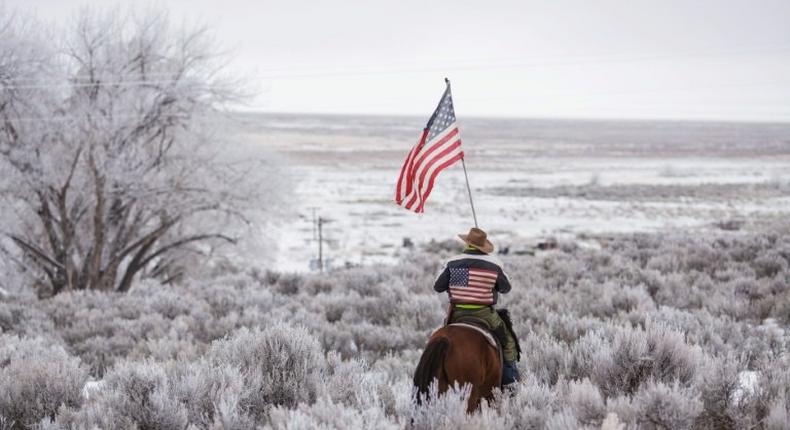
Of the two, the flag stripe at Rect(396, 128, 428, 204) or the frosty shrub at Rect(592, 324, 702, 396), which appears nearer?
the frosty shrub at Rect(592, 324, 702, 396)

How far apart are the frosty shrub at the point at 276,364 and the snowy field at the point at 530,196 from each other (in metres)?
13.2

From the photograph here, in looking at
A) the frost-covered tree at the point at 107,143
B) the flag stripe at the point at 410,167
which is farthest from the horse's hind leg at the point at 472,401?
the frost-covered tree at the point at 107,143

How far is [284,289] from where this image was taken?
503 inches

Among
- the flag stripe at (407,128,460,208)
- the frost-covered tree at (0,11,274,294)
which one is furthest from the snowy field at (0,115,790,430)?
the frost-covered tree at (0,11,274,294)

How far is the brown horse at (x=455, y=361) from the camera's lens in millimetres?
4496

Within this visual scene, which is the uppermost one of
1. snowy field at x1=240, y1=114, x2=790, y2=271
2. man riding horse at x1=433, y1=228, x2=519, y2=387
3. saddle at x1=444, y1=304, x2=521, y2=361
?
man riding horse at x1=433, y1=228, x2=519, y2=387

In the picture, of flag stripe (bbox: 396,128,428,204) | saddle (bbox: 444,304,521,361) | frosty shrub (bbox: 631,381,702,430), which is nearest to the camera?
frosty shrub (bbox: 631,381,702,430)

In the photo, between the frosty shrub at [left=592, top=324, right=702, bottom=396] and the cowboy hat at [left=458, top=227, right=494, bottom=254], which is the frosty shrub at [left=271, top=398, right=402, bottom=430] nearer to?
the cowboy hat at [left=458, top=227, right=494, bottom=254]

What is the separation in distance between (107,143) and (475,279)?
48.7 ft

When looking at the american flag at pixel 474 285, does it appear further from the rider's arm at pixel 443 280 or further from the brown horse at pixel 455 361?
the brown horse at pixel 455 361

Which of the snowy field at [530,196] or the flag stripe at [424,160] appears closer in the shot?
the flag stripe at [424,160]

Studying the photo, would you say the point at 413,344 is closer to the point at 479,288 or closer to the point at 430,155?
the point at 430,155

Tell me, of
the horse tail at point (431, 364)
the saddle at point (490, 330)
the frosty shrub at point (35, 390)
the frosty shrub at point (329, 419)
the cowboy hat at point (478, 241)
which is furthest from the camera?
the cowboy hat at point (478, 241)

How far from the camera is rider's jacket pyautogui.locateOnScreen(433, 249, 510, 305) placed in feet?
15.9
